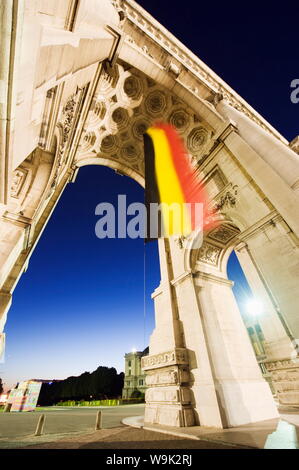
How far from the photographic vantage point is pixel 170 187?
791 centimetres

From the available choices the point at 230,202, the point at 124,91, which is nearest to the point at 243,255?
the point at 230,202

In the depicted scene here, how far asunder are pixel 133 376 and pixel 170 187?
53836mm

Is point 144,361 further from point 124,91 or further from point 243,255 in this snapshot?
point 124,91

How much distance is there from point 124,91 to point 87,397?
202 feet

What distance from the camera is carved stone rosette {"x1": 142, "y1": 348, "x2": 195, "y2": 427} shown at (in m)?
4.95

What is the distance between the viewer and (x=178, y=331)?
250 inches

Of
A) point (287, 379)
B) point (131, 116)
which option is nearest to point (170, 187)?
point (131, 116)

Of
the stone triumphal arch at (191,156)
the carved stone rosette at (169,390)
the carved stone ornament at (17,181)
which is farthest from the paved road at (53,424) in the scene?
the carved stone ornament at (17,181)

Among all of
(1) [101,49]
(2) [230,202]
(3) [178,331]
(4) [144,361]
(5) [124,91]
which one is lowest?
(4) [144,361]

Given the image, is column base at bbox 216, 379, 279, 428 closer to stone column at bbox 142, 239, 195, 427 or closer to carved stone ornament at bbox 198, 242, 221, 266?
stone column at bbox 142, 239, 195, 427

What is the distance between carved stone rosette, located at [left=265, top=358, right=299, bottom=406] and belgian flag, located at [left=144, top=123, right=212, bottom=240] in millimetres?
5493

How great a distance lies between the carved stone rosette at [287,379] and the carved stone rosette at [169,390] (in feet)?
12.3
